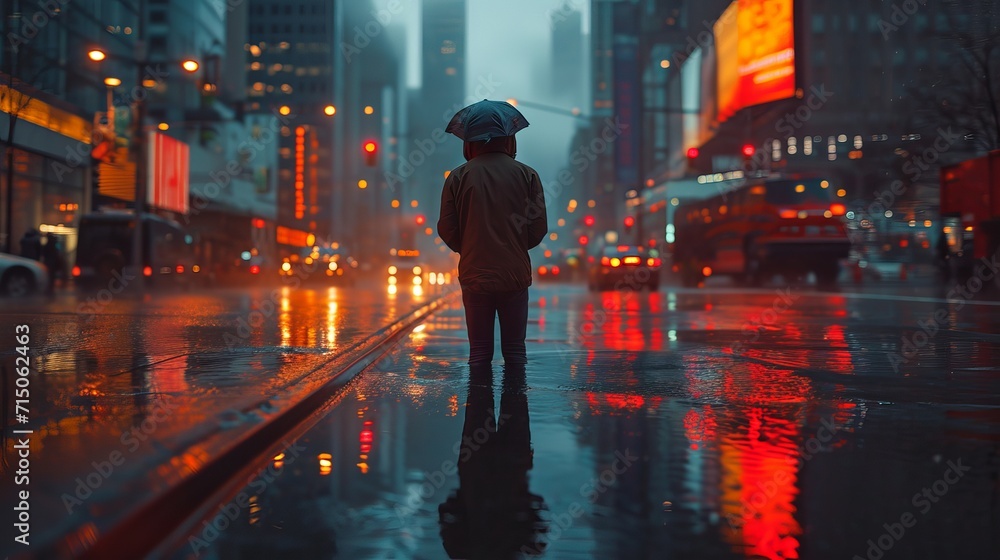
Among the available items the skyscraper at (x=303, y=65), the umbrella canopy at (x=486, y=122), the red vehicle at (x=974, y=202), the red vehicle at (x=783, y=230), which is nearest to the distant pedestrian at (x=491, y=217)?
the umbrella canopy at (x=486, y=122)

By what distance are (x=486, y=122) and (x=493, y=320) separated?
4.97 feet

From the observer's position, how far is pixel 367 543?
356 centimetres

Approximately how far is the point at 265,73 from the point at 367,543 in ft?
527

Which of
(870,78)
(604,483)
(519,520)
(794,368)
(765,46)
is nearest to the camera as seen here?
(519,520)

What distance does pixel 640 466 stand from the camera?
188 inches

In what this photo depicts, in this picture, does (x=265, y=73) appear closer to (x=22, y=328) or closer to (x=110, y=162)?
(x=110, y=162)

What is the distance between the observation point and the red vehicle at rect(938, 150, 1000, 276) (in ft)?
62.2

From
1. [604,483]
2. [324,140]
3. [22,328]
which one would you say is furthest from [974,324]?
[324,140]

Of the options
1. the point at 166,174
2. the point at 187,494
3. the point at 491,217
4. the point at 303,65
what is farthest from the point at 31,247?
the point at 303,65

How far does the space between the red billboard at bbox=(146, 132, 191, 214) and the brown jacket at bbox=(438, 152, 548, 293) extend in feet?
140

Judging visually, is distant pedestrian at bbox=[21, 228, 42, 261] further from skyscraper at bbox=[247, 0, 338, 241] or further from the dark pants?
skyscraper at bbox=[247, 0, 338, 241]

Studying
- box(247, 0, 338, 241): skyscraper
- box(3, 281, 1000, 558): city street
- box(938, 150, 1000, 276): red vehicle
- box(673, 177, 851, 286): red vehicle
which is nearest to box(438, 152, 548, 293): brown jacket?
box(3, 281, 1000, 558): city street

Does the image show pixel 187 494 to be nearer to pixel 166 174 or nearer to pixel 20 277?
pixel 20 277

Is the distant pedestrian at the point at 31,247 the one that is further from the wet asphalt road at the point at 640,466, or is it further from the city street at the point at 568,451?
the wet asphalt road at the point at 640,466
